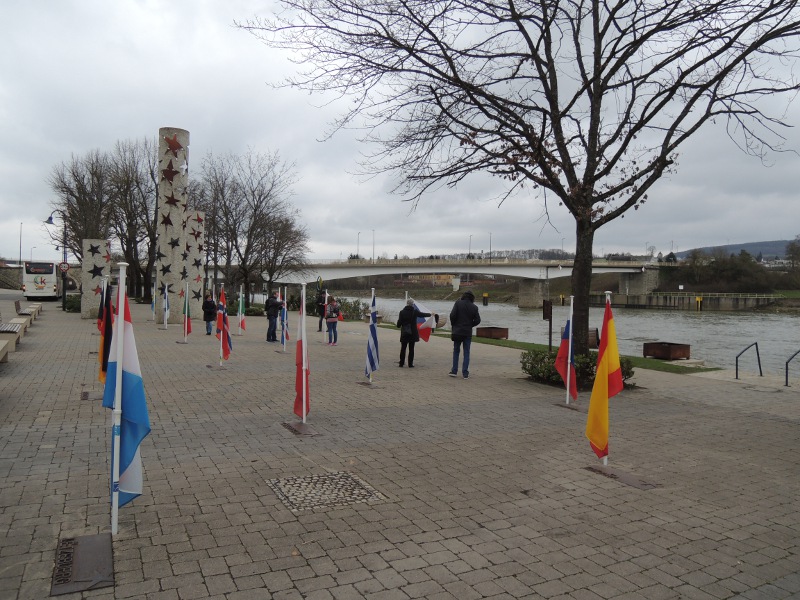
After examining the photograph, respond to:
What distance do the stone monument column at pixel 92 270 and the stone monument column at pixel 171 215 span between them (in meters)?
3.03

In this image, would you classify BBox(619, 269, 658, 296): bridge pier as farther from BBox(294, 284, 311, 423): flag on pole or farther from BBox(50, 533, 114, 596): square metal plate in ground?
BBox(50, 533, 114, 596): square metal plate in ground

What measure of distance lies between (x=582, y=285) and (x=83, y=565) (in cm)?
1063

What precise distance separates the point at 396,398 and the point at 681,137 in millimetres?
7831

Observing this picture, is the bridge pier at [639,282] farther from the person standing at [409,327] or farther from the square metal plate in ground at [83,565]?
the square metal plate in ground at [83,565]

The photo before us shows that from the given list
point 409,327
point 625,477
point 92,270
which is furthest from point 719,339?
point 92,270

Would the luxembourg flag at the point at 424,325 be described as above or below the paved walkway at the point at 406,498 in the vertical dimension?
above

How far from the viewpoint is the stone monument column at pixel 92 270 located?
28625 mm

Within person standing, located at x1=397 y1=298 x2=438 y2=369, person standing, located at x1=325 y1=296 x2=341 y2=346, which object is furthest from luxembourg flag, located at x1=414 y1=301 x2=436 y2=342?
person standing, located at x1=325 y1=296 x2=341 y2=346

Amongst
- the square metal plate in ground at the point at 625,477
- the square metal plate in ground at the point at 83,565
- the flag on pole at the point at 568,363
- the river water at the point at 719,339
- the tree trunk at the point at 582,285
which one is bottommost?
the river water at the point at 719,339

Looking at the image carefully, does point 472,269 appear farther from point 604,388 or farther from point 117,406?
point 117,406

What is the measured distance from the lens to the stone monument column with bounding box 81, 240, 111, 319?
28625 millimetres

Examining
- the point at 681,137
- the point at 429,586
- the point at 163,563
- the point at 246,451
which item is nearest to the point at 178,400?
the point at 246,451

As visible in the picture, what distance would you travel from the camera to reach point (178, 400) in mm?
9648

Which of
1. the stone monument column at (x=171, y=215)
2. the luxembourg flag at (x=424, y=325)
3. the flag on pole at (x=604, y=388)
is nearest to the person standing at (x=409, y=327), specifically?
the luxembourg flag at (x=424, y=325)
